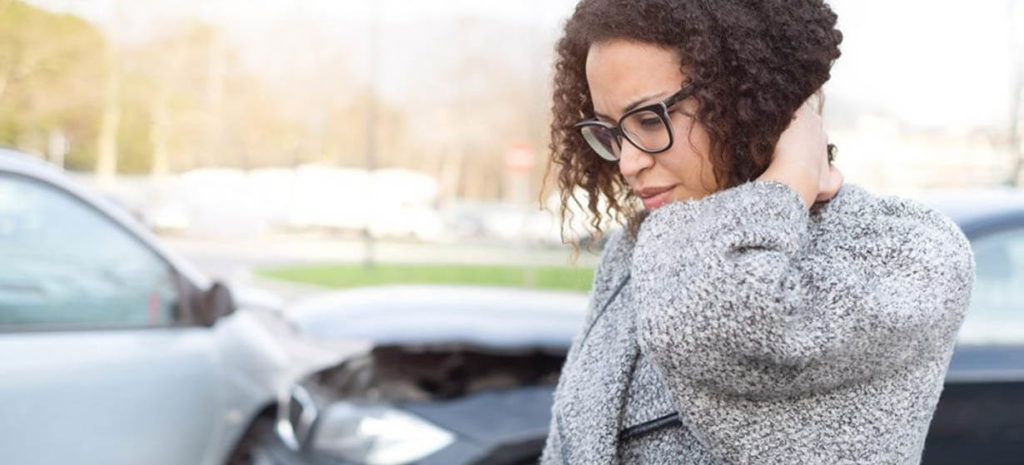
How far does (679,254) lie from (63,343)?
2.47m

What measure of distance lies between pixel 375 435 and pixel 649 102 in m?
2.27

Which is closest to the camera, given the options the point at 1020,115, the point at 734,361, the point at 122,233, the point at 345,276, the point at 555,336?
the point at 734,361

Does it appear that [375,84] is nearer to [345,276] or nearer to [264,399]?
[345,276]

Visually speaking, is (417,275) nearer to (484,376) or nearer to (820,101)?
(484,376)

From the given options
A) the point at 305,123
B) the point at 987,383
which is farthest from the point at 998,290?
the point at 305,123

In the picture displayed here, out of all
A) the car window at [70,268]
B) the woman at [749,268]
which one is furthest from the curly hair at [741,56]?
the car window at [70,268]

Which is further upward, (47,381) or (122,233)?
(122,233)

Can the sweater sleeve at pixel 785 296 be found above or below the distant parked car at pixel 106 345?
above

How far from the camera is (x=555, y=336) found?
363cm

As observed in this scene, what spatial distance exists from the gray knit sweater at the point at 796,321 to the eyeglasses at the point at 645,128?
0.28ft

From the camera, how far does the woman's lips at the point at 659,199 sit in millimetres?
1239

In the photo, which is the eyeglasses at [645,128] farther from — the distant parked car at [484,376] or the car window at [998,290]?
the car window at [998,290]

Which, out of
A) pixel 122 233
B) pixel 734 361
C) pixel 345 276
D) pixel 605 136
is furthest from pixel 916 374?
pixel 345 276

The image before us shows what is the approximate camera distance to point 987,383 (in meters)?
3.06
